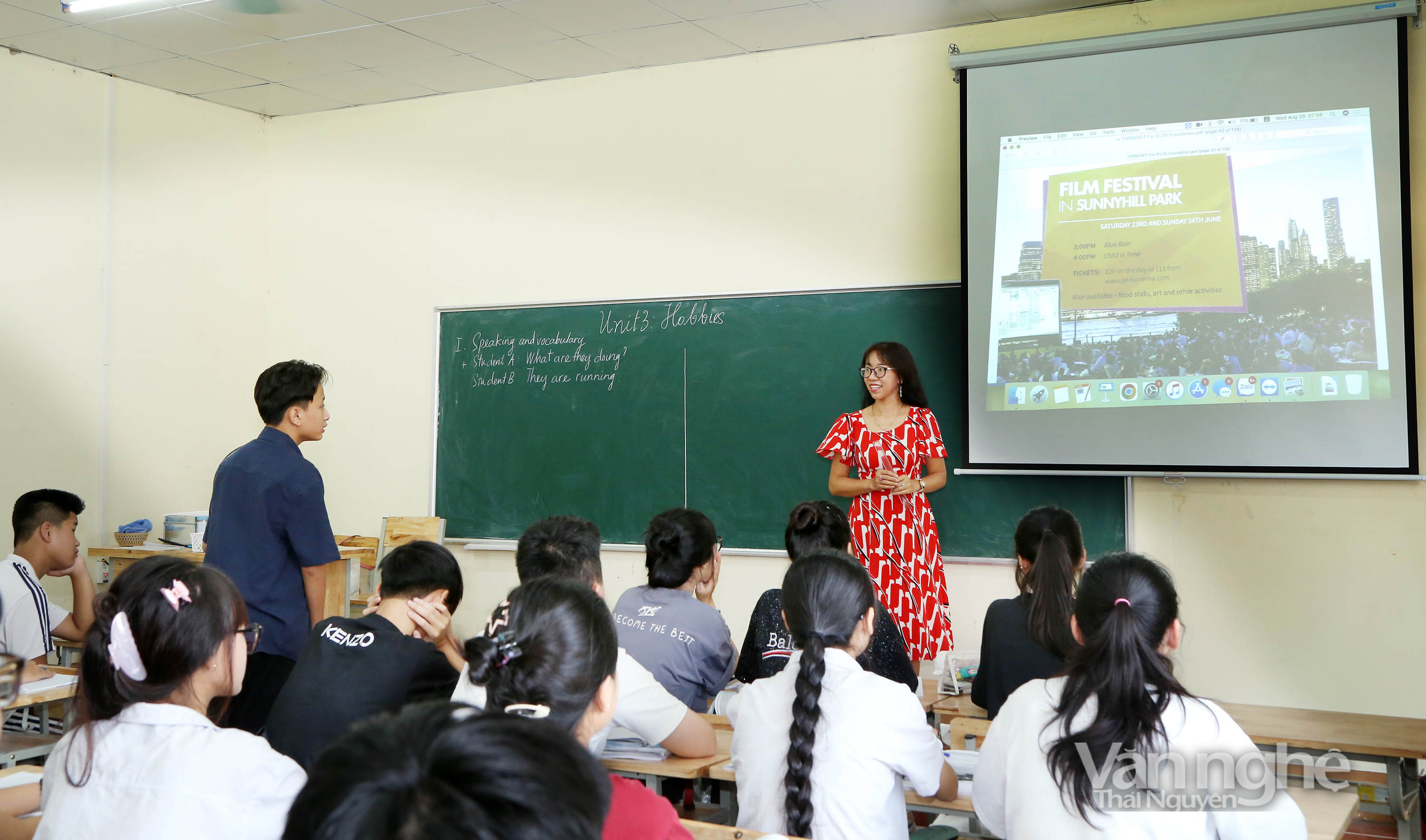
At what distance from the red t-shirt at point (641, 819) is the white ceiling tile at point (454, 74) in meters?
4.54

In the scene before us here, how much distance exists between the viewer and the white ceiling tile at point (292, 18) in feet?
14.8

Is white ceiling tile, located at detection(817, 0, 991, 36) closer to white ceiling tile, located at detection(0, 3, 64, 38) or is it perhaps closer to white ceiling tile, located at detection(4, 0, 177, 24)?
white ceiling tile, located at detection(4, 0, 177, 24)

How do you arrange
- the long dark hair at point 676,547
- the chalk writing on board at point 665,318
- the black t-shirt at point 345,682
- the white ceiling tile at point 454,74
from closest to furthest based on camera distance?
the black t-shirt at point 345,682 < the long dark hair at point 676,547 < the chalk writing on board at point 665,318 < the white ceiling tile at point 454,74

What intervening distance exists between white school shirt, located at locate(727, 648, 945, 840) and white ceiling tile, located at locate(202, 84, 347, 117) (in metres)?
4.89

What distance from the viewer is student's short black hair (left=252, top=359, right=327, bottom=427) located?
132 inches

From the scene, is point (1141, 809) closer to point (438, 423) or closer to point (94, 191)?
point (438, 423)

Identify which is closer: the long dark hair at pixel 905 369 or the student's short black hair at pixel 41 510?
the student's short black hair at pixel 41 510

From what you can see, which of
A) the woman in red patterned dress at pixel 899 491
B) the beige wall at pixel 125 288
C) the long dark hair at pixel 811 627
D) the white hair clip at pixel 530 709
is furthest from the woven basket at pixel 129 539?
the white hair clip at pixel 530 709

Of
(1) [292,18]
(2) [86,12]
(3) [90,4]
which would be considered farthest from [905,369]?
(2) [86,12]

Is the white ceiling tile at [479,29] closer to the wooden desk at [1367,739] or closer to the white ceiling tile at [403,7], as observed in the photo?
the white ceiling tile at [403,7]

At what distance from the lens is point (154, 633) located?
1623mm

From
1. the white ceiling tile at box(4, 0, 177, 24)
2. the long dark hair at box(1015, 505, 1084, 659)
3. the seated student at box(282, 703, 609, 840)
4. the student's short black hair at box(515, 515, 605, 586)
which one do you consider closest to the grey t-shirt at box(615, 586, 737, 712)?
the student's short black hair at box(515, 515, 605, 586)

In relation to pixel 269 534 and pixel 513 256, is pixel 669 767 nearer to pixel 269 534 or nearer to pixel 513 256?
pixel 269 534

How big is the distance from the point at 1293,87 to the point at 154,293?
5.35m
